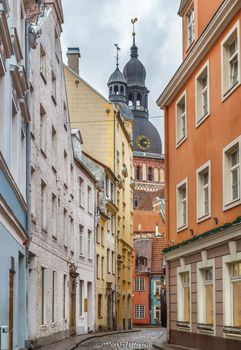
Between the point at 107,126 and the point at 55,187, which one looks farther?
the point at 107,126

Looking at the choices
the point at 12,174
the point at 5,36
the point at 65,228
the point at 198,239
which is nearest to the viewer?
the point at 5,36

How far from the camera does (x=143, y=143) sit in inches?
5802

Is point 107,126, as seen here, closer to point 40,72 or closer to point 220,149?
point 40,72

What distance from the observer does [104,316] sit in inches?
1761

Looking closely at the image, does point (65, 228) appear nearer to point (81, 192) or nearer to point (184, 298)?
point (81, 192)

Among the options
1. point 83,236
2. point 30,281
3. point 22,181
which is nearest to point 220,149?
point 22,181

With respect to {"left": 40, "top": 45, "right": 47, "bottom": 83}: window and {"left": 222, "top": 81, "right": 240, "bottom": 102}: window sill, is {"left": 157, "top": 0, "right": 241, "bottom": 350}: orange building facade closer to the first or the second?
{"left": 222, "top": 81, "right": 240, "bottom": 102}: window sill

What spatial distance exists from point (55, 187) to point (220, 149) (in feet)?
34.2

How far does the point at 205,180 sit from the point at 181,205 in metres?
3.01

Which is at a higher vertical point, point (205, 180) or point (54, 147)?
point (54, 147)

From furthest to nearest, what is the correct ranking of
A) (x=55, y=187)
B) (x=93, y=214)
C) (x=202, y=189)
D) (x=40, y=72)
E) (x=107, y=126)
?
1. (x=107, y=126)
2. (x=93, y=214)
3. (x=55, y=187)
4. (x=40, y=72)
5. (x=202, y=189)

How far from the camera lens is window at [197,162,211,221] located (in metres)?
20.6

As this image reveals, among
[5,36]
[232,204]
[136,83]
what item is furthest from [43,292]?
[136,83]

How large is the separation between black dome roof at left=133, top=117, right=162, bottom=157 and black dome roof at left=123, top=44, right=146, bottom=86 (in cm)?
910
